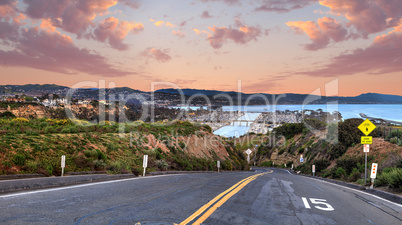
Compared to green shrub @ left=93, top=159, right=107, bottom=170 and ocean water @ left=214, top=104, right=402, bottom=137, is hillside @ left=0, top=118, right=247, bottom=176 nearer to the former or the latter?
green shrub @ left=93, top=159, right=107, bottom=170

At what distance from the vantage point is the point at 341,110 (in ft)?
343

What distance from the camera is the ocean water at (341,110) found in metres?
84.8

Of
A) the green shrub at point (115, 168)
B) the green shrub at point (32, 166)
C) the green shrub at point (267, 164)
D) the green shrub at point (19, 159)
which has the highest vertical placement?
the green shrub at point (19, 159)

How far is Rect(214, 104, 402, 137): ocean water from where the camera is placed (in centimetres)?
8481

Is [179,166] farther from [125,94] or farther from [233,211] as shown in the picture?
[125,94]

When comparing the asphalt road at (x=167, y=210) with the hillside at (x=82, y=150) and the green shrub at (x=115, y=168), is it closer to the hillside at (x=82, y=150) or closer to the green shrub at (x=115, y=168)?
the hillside at (x=82, y=150)

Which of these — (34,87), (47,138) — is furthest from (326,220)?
(34,87)

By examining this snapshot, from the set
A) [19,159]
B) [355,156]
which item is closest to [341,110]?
[355,156]

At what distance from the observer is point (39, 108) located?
55750 millimetres

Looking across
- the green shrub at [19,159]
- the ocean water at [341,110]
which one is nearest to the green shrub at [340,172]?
the green shrub at [19,159]

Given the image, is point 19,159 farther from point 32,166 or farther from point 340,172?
point 340,172

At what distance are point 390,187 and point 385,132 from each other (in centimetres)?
2403

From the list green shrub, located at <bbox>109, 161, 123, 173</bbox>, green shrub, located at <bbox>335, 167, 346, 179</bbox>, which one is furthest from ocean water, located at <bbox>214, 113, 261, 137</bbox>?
green shrub, located at <bbox>109, 161, 123, 173</bbox>

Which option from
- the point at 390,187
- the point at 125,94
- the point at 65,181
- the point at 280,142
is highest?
the point at 125,94
